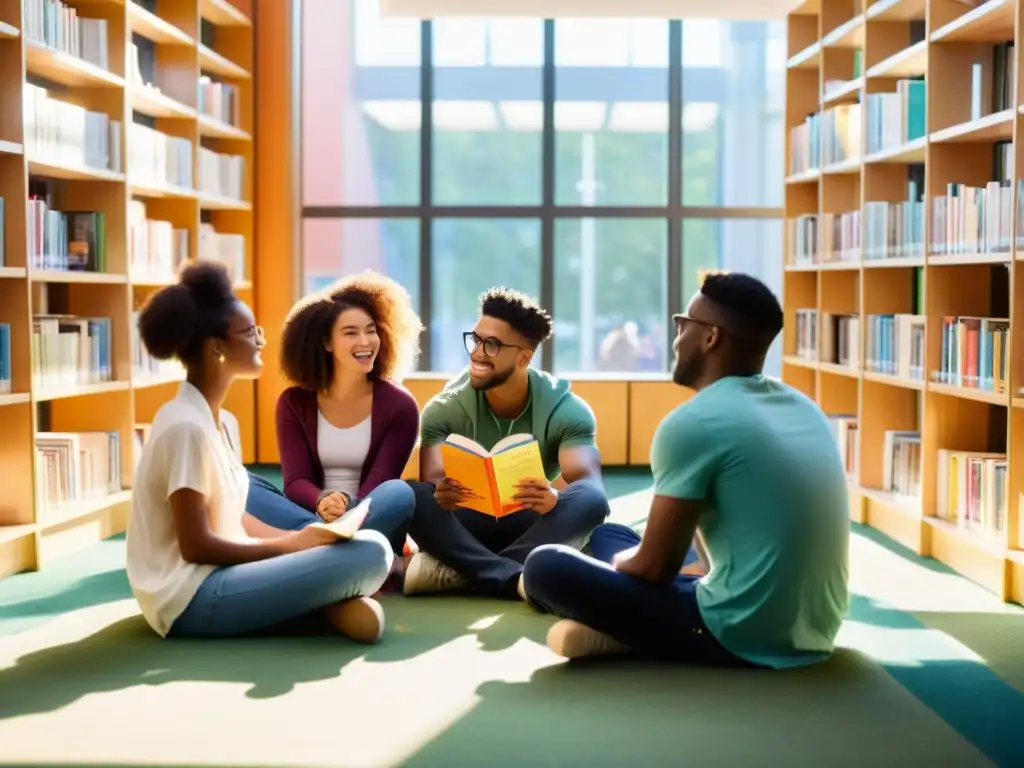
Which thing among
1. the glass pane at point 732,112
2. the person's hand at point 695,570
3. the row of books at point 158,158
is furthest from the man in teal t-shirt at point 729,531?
the glass pane at point 732,112

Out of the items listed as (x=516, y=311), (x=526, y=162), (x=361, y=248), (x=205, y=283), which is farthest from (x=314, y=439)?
(x=526, y=162)

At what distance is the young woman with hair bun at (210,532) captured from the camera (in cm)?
326

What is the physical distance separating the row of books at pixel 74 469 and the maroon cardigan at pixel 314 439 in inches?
41.1

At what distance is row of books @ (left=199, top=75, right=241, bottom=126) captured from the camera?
6961 mm

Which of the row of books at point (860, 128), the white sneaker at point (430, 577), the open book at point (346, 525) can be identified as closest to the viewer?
the open book at point (346, 525)

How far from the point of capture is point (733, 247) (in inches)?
334

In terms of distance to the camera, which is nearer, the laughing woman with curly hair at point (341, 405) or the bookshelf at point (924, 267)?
the laughing woman with curly hair at point (341, 405)

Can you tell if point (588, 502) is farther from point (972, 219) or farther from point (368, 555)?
point (972, 219)

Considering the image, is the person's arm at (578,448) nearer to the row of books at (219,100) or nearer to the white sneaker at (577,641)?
the white sneaker at (577,641)

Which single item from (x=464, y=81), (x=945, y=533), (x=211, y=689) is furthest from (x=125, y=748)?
(x=464, y=81)

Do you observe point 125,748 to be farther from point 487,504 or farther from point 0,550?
point 0,550

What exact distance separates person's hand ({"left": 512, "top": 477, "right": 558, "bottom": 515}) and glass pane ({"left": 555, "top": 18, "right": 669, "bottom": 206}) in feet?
15.3

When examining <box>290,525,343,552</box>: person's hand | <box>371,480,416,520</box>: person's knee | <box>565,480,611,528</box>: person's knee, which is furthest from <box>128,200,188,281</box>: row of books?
<box>290,525,343,552</box>: person's hand

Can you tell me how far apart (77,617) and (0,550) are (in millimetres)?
762
